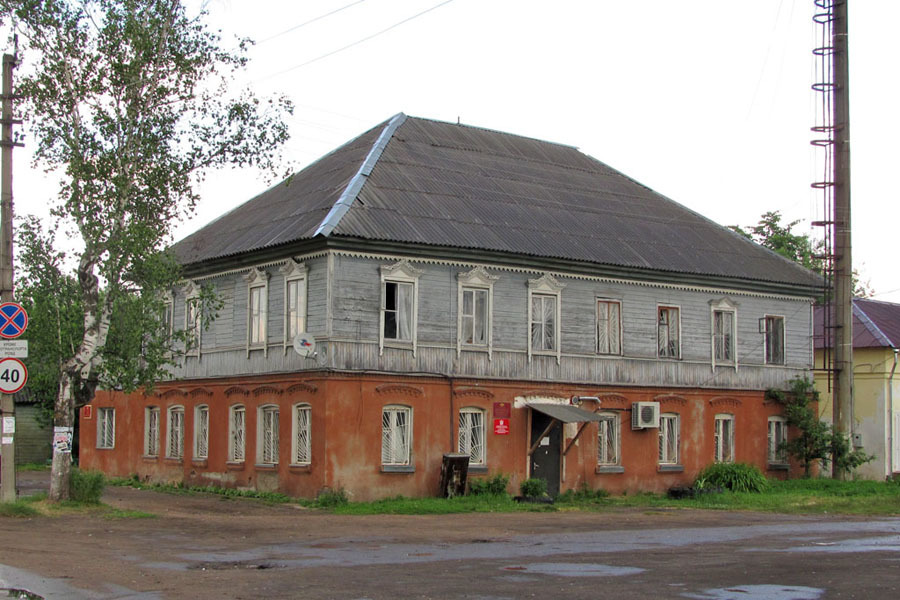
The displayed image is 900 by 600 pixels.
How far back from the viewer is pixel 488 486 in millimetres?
27531

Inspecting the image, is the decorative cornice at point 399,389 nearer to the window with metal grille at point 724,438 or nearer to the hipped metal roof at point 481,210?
the hipped metal roof at point 481,210

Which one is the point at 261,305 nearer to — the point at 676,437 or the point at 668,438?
the point at 668,438

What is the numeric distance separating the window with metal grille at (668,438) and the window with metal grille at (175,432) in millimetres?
13145

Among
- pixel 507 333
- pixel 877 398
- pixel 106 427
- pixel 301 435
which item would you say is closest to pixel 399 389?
pixel 301 435

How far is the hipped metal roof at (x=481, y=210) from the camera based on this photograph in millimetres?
27938

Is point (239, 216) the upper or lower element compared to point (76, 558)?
upper

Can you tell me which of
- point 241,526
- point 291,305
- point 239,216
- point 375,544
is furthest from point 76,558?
point 239,216

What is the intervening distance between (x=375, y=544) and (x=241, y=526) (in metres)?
4.18

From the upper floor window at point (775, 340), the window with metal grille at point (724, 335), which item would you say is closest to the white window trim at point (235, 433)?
the window with metal grille at point (724, 335)

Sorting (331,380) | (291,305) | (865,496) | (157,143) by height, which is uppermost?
(157,143)

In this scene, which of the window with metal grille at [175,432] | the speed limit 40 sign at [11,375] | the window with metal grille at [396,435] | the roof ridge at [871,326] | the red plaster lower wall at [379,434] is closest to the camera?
the speed limit 40 sign at [11,375]

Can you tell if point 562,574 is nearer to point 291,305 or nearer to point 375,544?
point 375,544

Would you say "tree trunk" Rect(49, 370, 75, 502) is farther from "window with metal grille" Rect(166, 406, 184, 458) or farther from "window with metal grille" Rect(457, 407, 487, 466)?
"window with metal grille" Rect(457, 407, 487, 466)

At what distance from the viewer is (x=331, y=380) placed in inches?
1013
